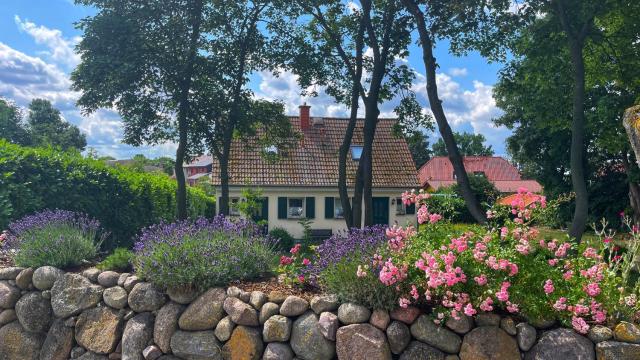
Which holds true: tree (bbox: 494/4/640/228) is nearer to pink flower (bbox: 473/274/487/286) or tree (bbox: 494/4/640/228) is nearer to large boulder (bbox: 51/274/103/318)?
pink flower (bbox: 473/274/487/286)

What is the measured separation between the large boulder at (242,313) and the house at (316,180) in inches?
695

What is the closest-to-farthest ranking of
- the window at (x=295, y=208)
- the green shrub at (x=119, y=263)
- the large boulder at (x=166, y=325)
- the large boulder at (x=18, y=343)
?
the large boulder at (x=166, y=325)
the large boulder at (x=18, y=343)
the green shrub at (x=119, y=263)
the window at (x=295, y=208)

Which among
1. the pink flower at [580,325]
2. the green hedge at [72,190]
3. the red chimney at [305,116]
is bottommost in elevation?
the pink flower at [580,325]

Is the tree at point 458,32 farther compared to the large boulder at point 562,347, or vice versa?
the tree at point 458,32

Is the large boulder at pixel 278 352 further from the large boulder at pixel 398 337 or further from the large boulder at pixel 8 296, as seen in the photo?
the large boulder at pixel 8 296

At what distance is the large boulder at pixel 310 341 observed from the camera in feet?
13.8

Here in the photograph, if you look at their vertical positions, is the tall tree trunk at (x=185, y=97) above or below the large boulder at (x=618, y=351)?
above

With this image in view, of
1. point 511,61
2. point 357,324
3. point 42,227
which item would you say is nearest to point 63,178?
point 42,227

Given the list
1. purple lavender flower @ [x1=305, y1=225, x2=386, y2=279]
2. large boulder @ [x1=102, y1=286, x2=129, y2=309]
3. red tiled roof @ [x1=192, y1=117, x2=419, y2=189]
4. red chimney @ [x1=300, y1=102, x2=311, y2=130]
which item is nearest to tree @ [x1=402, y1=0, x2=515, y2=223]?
purple lavender flower @ [x1=305, y1=225, x2=386, y2=279]

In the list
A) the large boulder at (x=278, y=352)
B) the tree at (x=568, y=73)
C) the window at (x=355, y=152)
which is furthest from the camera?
the window at (x=355, y=152)

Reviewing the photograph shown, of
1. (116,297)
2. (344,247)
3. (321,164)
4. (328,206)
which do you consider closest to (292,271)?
(344,247)

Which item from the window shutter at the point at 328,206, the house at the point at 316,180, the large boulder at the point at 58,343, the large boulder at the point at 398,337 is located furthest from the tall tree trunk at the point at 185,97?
the window shutter at the point at 328,206

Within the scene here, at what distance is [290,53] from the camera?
11461 mm

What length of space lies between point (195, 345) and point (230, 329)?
38 cm
